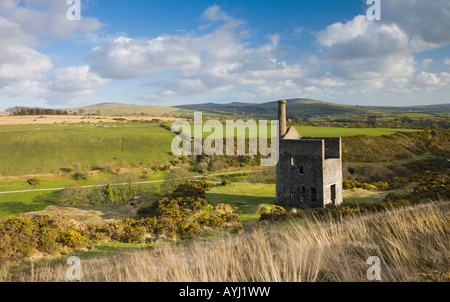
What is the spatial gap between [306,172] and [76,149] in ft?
190

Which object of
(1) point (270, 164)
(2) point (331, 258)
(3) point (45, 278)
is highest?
(2) point (331, 258)

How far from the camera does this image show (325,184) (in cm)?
2464

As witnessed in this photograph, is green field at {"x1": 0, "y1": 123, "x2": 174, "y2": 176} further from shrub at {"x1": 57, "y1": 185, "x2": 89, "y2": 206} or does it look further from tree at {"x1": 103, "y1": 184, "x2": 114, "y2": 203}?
tree at {"x1": 103, "y1": 184, "x2": 114, "y2": 203}

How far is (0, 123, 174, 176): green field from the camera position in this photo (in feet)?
184

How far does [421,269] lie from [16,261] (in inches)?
518

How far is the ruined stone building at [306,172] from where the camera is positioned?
965 inches

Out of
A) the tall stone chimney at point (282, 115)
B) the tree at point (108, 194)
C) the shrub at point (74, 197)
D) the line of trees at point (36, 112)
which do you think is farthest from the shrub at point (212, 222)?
the line of trees at point (36, 112)

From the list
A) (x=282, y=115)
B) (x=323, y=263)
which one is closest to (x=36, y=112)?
(x=282, y=115)

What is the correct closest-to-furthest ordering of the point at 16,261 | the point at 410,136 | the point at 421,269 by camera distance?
1. the point at 421,269
2. the point at 16,261
3. the point at 410,136

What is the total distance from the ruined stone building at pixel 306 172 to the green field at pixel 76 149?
4150 centimetres

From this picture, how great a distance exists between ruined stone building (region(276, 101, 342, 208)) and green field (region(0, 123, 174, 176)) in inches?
1634

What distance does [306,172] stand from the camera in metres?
25.2
